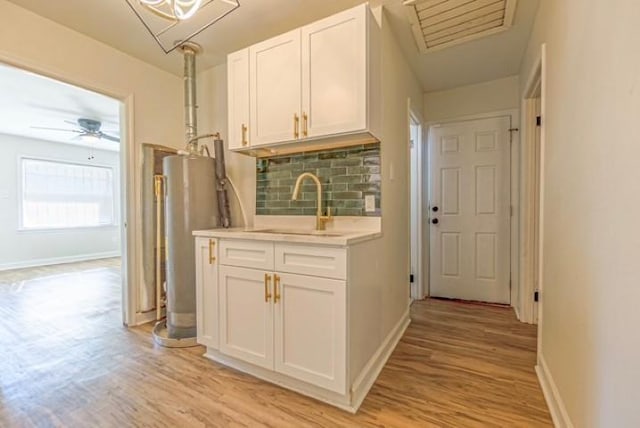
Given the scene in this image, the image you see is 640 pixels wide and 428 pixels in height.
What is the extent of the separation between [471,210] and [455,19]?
1.98 meters

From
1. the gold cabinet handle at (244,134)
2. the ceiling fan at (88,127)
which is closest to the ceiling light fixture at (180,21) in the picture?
the gold cabinet handle at (244,134)

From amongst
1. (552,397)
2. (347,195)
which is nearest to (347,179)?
(347,195)

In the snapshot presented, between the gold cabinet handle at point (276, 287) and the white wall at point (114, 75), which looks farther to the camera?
the white wall at point (114, 75)

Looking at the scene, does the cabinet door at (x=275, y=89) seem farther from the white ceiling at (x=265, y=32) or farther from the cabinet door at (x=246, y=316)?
the cabinet door at (x=246, y=316)

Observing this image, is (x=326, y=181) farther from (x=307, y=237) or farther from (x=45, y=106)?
(x=45, y=106)

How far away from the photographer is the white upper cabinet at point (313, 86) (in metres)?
1.77

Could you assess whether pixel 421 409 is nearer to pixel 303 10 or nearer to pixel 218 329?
pixel 218 329

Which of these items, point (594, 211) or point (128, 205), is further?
point (128, 205)

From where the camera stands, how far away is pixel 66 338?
97.6 inches

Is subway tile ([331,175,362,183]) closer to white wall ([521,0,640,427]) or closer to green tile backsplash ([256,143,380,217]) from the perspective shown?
green tile backsplash ([256,143,380,217])

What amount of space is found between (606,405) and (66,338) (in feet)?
11.1

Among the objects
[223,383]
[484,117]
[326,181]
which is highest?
[484,117]

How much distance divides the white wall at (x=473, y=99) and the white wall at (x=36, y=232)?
6882 millimetres

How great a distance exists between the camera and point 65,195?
616cm
